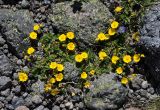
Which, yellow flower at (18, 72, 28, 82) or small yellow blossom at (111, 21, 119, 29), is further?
small yellow blossom at (111, 21, 119, 29)

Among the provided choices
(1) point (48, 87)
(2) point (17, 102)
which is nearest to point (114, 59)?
(1) point (48, 87)

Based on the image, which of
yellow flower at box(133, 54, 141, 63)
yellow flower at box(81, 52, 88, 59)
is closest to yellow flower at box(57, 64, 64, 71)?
yellow flower at box(81, 52, 88, 59)

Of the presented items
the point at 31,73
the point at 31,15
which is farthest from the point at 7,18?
the point at 31,73

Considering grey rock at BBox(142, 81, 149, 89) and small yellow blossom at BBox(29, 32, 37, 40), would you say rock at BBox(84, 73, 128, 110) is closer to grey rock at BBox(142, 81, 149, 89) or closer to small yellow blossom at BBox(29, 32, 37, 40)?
grey rock at BBox(142, 81, 149, 89)

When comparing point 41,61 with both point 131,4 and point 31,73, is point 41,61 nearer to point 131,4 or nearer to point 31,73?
point 31,73

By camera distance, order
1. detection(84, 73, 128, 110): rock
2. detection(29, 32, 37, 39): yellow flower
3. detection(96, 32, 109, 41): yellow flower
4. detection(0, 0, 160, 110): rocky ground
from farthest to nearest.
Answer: detection(29, 32, 37, 39): yellow flower → detection(96, 32, 109, 41): yellow flower → detection(0, 0, 160, 110): rocky ground → detection(84, 73, 128, 110): rock

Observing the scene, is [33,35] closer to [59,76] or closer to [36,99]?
[59,76]

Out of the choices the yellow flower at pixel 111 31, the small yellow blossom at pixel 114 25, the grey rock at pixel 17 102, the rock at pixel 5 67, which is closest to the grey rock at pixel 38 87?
the grey rock at pixel 17 102
